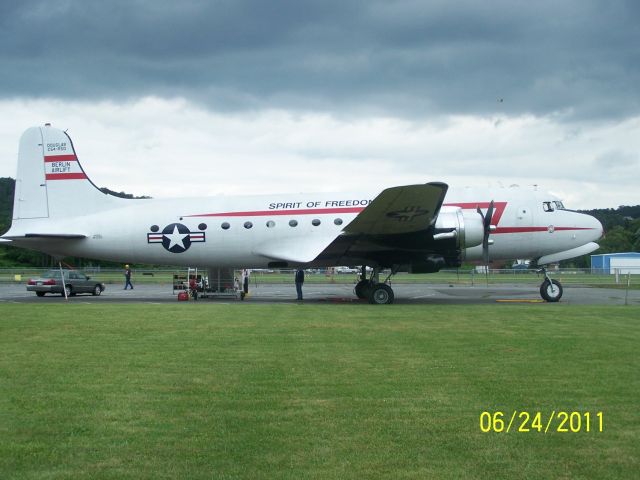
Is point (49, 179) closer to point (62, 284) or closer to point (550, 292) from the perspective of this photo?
point (62, 284)

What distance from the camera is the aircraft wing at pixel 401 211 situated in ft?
62.3

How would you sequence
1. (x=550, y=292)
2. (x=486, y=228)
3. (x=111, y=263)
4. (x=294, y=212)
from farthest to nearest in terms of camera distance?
1. (x=111, y=263)
2. (x=294, y=212)
3. (x=550, y=292)
4. (x=486, y=228)

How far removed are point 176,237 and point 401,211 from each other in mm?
9247

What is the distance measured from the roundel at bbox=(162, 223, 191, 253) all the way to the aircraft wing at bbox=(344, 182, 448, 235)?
6.73 m

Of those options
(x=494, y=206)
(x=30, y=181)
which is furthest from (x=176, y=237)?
(x=494, y=206)

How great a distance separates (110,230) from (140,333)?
13.3 meters

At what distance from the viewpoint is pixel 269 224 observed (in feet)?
78.0

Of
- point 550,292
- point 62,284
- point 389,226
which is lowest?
point 550,292

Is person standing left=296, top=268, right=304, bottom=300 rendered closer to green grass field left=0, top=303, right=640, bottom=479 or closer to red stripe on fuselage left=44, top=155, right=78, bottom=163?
red stripe on fuselage left=44, top=155, right=78, bottom=163

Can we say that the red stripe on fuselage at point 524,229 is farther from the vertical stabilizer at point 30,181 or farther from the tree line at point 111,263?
the tree line at point 111,263

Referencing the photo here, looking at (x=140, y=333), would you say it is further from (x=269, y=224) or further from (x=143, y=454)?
(x=269, y=224)

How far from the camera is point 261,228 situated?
78.1 ft

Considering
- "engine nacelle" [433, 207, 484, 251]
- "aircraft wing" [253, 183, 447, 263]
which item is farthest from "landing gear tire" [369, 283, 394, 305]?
"engine nacelle" [433, 207, 484, 251]

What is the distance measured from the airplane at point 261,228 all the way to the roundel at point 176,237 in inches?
1.6
